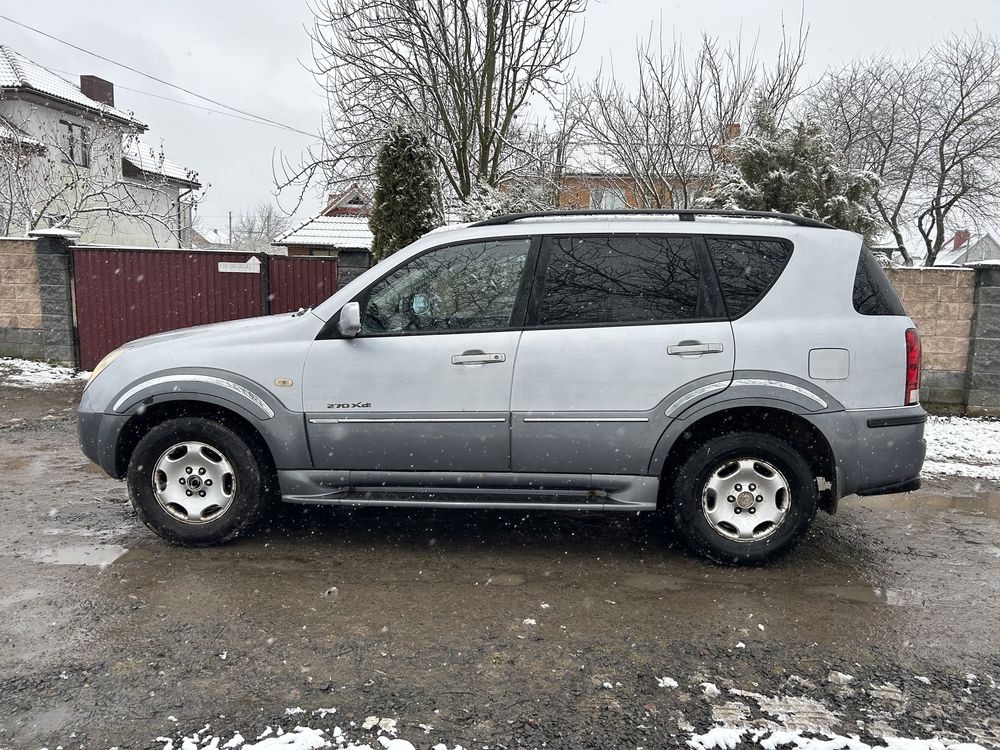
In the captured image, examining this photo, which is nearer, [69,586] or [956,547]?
[69,586]

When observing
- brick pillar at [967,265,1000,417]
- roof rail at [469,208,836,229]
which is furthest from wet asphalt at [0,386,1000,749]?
brick pillar at [967,265,1000,417]

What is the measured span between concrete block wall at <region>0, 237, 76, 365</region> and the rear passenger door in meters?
8.96

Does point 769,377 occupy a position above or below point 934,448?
above

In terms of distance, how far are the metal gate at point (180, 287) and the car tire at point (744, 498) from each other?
22.9 ft

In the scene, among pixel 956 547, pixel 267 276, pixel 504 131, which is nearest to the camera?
pixel 956 547

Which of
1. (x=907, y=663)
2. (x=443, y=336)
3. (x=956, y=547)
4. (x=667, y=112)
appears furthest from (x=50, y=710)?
(x=667, y=112)

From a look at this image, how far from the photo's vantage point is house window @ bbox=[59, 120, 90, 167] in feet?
61.3

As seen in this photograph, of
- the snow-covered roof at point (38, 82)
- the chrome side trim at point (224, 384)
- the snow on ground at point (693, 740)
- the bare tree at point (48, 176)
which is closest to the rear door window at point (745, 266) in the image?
the snow on ground at point (693, 740)

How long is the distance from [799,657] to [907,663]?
1.46 feet

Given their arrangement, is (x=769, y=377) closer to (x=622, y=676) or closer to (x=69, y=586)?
(x=622, y=676)

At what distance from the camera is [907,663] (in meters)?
2.98

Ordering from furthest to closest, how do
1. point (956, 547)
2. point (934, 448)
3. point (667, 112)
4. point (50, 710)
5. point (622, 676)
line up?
1. point (667, 112)
2. point (934, 448)
3. point (956, 547)
4. point (622, 676)
5. point (50, 710)

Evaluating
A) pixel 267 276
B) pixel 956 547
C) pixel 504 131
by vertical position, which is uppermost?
pixel 504 131

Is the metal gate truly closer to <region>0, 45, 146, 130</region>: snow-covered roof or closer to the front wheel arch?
the front wheel arch
